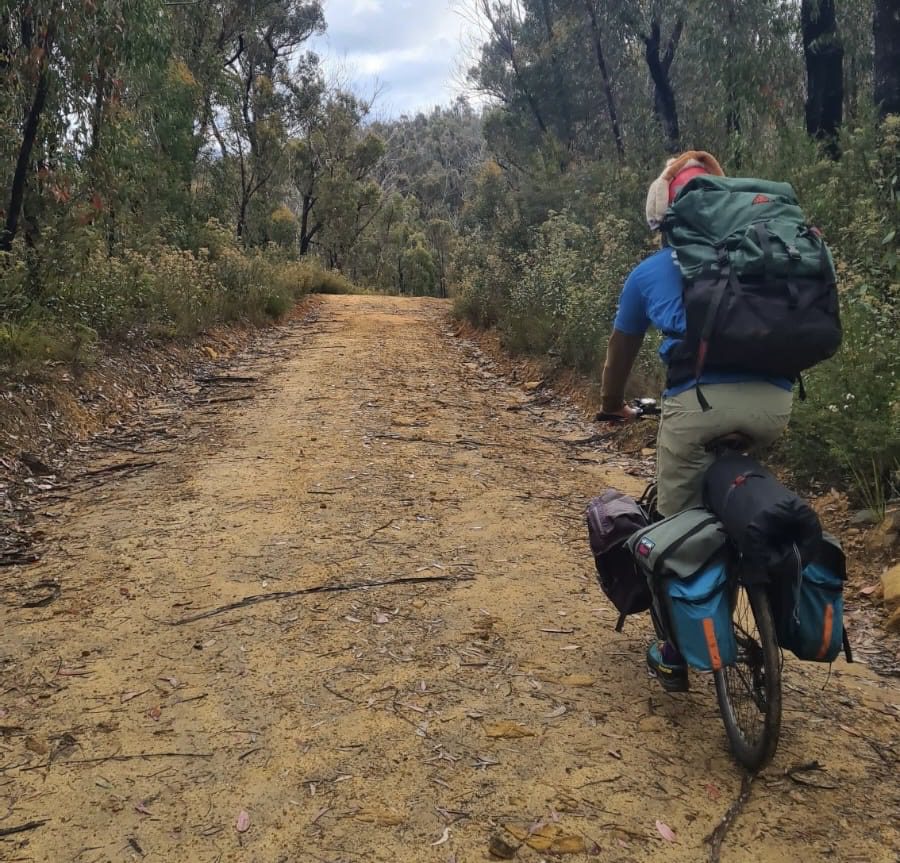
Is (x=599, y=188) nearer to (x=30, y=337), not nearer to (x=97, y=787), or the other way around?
(x=30, y=337)

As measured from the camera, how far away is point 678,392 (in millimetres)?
2627

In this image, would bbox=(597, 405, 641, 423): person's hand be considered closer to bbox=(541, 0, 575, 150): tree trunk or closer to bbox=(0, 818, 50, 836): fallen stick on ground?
bbox=(0, 818, 50, 836): fallen stick on ground

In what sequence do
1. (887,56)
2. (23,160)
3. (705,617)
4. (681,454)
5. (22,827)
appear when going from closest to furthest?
1. (22,827)
2. (705,617)
3. (681,454)
4. (23,160)
5. (887,56)

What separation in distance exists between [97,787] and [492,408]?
6.29 metres

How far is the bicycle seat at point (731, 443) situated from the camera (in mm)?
2529

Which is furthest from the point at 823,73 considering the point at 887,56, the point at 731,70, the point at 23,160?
Result: the point at 23,160

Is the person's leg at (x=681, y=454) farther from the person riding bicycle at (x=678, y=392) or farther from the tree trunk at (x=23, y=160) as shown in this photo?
the tree trunk at (x=23, y=160)

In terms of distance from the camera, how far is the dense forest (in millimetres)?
6812

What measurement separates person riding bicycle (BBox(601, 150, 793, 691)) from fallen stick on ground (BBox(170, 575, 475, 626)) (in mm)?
1406

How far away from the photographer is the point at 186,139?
53.4ft

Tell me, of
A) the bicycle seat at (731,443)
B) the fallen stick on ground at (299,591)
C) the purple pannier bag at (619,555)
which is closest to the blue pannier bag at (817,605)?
the bicycle seat at (731,443)

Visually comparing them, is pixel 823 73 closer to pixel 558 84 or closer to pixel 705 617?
pixel 705 617

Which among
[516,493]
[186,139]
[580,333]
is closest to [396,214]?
[186,139]

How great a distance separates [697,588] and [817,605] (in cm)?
38
